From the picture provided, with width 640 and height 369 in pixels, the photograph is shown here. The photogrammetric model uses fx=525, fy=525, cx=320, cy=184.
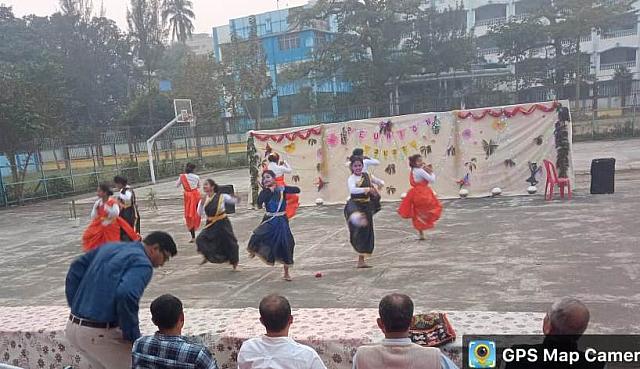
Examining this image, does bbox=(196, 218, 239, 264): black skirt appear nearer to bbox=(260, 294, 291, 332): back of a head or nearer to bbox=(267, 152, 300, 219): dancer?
bbox=(267, 152, 300, 219): dancer

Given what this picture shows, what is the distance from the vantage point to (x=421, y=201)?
27.8 feet

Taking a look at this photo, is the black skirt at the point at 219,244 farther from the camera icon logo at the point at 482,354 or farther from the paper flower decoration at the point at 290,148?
the paper flower decoration at the point at 290,148

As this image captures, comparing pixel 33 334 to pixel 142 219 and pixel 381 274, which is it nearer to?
pixel 381 274

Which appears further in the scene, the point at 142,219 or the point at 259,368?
the point at 142,219

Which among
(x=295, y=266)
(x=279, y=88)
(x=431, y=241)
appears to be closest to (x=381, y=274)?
(x=295, y=266)

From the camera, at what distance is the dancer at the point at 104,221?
7.31 metres

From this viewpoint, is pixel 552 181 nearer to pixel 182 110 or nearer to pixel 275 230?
pixel 275 230

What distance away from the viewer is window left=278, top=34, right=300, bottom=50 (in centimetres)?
4253

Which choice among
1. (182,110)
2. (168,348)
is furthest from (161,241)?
(182,110)

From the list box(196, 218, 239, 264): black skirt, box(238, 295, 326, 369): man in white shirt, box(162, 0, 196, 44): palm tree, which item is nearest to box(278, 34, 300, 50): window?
box(162, 0, 196, 44): palm tree

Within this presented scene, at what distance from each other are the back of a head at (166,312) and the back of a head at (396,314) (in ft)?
3.44

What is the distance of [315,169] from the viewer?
13.8 m

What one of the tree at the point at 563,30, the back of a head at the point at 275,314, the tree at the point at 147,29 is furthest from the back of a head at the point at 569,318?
the tree at the point at 147,29

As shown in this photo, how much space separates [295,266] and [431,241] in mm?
2330
